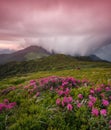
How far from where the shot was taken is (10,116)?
32.8 feet

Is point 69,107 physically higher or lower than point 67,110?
higher

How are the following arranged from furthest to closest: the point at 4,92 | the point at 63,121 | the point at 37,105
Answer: the point at 4,92 < the point at 37,105 < the point at 63,121

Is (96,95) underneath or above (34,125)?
above

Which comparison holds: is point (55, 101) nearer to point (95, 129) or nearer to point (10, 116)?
point (10, 116)

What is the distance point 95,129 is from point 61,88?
17.5 feet

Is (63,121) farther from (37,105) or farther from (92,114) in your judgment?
(37,105)

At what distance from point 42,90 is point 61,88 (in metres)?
1.50

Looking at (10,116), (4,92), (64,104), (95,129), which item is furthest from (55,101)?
(4,92)

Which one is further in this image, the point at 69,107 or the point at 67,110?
the point at 69,107

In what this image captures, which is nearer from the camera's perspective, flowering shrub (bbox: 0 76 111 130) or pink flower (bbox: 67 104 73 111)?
flowering shrub (bbox: 0 76 111 130)

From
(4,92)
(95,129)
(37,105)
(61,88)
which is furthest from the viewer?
(4,92)

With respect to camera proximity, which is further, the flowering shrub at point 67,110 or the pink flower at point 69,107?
the pink flower at point 69,107

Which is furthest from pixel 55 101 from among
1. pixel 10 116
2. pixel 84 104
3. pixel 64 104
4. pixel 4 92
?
pixel 4 92

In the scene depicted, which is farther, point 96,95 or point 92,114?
point 96,95
